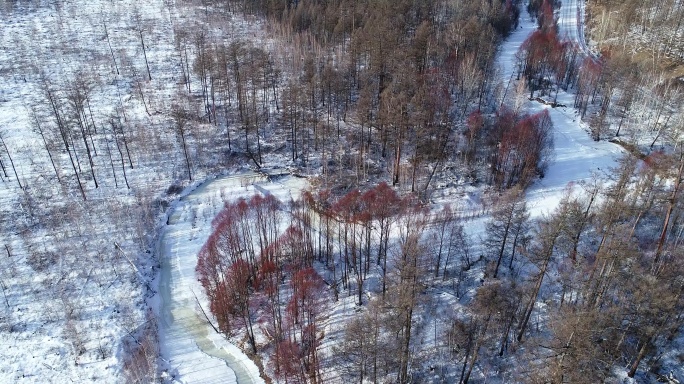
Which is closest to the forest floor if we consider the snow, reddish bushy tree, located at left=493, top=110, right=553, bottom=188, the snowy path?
the snowy path

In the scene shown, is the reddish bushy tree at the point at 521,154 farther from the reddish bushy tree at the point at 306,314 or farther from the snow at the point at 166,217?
the reddish bushy tree at the point at 306,314

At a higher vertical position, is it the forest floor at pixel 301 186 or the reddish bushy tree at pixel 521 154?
the reddish bushy tree at pixel 521 154

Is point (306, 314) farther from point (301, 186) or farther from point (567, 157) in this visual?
point (567, 157)

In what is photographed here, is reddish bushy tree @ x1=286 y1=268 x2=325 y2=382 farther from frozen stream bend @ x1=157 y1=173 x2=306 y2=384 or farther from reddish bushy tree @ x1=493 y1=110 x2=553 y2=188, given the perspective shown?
reddish bushy tree @ x1=493 y1=110 x2=553 y2=188

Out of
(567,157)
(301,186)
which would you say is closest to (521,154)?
(567,157)

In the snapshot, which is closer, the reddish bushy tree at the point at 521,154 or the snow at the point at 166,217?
the snow at the point at 166,217

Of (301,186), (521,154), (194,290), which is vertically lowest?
(194,290)


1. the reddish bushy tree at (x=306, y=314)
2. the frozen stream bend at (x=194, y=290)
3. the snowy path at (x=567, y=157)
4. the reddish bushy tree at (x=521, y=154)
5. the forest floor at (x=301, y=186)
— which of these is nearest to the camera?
the reddish bushy tree at (x=306, y=314)

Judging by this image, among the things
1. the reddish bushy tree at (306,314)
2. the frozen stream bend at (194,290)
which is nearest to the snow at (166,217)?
the frozen stream bend at (194,290)
